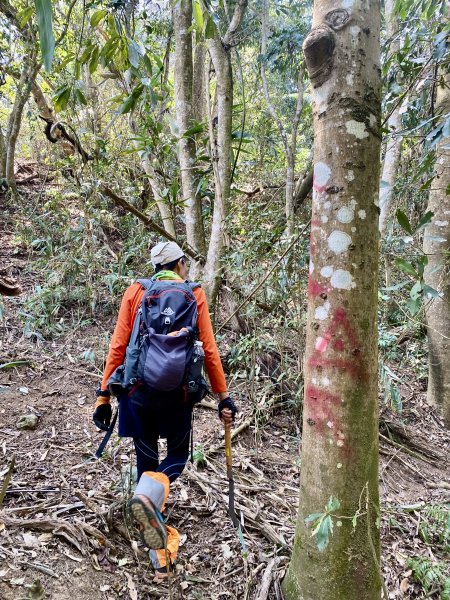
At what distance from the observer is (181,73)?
4.86 metres

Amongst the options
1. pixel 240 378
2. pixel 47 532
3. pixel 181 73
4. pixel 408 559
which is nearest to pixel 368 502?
pixel 408 559

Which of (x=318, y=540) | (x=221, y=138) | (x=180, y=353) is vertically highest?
(x=221, y=138)

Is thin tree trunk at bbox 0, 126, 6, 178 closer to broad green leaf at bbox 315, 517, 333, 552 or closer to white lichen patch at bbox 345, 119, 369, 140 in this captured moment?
white lichen patch at bbox 345, 119, 369, 140

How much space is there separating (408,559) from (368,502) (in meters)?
1.38

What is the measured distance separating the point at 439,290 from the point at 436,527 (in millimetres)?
2635

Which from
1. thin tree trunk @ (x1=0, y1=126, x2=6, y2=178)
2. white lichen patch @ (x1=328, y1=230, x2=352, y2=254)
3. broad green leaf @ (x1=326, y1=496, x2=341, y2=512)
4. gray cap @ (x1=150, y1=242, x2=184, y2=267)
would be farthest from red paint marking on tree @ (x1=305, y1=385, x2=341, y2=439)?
thin tree trunk @ (x1=0, y1=126, x2=6, y2=178)

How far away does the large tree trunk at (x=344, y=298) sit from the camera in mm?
1813

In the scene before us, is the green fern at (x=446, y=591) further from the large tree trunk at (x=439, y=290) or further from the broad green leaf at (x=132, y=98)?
the broad green leaf at (x=132, y=98)

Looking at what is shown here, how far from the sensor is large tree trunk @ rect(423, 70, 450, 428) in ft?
16.2

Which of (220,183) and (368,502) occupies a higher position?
(220,183)

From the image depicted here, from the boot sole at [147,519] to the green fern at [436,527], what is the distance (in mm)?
2068

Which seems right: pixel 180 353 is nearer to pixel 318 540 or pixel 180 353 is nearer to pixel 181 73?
pixel 318 540

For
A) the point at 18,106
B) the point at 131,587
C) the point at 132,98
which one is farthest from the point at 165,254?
the point at 18,106

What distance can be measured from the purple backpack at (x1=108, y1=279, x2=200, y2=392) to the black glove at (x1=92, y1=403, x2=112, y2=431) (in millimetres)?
245
